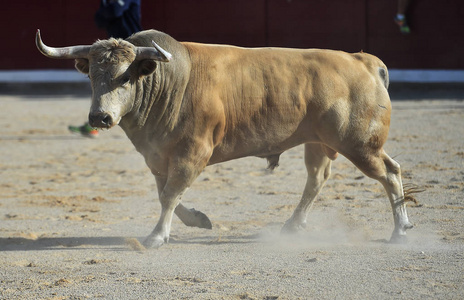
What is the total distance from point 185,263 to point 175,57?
39.8 inches

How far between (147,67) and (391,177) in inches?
51.7

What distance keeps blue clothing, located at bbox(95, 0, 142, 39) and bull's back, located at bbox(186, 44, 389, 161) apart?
234 centimetres

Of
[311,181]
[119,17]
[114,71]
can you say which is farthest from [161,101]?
[119,17]

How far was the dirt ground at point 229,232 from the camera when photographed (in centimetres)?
322

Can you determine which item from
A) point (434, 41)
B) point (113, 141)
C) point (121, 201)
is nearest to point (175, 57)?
point (121, 201)

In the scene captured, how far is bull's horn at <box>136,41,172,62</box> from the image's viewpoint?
12.2ft

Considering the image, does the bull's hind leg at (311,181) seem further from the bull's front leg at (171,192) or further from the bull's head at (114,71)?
the bull's head at (114,71)

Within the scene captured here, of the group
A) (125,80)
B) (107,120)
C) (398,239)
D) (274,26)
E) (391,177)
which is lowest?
(274,26)

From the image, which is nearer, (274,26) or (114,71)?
(114,71)

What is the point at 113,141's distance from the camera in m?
7.73

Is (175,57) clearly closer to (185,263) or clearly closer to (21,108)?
(185,263)

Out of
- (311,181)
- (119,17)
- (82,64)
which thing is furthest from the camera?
(119,17)

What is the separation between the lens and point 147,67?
380 centimetres

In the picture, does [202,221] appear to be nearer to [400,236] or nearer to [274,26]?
[400,236]
